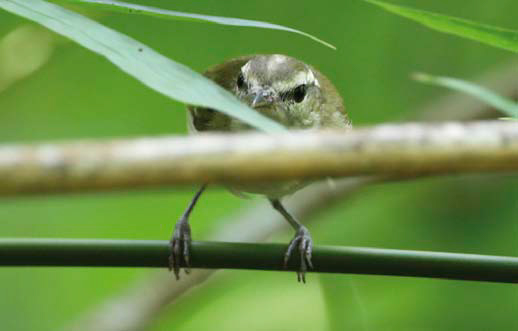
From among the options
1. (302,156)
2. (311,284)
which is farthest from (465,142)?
A: (311,284)

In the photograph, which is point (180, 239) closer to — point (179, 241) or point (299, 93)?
point (179, 241)

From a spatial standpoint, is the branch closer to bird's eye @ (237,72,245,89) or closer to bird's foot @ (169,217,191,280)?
bird's foot @ (169,217,191,280)

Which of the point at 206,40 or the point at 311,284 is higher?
the point at 206,40

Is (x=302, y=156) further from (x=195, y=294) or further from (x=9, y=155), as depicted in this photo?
(x=195, y=294)

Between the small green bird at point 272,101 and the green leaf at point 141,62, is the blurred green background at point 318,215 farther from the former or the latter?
the green leaf at point 141,62

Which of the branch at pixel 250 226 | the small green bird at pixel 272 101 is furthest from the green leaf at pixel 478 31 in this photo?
the branch at pixel 250 226

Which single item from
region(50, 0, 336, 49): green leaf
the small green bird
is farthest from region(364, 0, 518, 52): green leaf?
the small green bird
